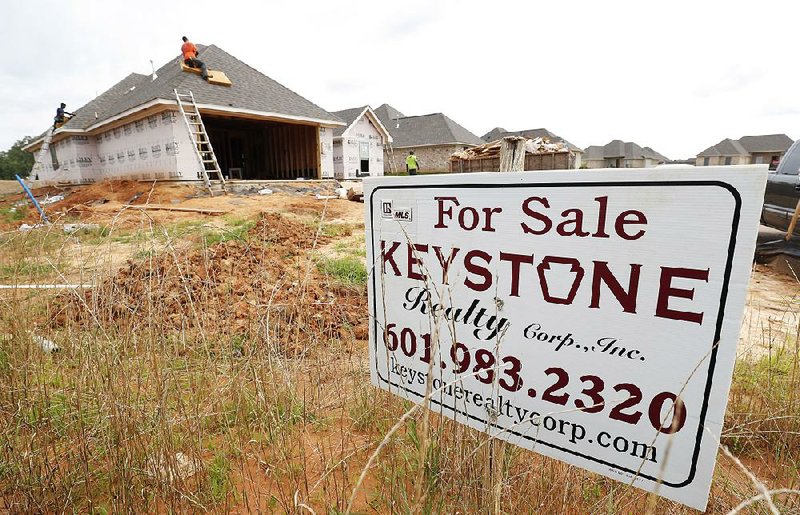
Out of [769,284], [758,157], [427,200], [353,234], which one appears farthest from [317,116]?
[758,157]

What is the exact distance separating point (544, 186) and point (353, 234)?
8.44 metres

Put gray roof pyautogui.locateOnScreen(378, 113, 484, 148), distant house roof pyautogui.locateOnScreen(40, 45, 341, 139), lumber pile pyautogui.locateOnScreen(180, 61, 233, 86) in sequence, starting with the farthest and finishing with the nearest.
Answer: gray roof pyautogui.locateOnScreen(378, 113, 484, 148) < lumber pile pyautogui.locateOnScreen(180, 61, 233, 86) < distant house roof pyautogui.locateOnScreen(40, 45, 341, 139)

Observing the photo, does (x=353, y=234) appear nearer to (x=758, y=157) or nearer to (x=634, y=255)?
(x=634, y=255)

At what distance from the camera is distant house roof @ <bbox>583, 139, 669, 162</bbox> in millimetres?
66250

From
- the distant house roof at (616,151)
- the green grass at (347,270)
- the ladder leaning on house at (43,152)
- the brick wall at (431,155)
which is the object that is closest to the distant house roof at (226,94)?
the ladder leaning on house at (43,152)

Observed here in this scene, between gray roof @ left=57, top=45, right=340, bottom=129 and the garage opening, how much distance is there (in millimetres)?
1397

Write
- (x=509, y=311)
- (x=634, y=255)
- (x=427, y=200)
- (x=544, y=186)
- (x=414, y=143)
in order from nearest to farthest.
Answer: (x=634, y=255)
(x=544, y=186)
(x=509, y=311)
(x=427, y=200)
(x=414, y=143)

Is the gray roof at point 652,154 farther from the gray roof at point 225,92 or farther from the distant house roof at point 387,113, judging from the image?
the gray roof at point 225,92

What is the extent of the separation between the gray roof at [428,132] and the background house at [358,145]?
1200cm

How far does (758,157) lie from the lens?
61.1 meters

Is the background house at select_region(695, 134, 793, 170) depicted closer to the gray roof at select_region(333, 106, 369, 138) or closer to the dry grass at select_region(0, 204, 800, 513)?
the gray roof at select_region(333, 106, 369, 138)

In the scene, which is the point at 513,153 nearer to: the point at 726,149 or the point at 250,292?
the point at 250,292

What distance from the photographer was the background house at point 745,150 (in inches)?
2322

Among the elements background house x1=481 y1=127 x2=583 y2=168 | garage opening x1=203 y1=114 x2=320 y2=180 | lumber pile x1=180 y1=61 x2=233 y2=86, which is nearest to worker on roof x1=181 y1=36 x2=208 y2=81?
lumber pile x1=180 y1=61 x2=233 y2=86
